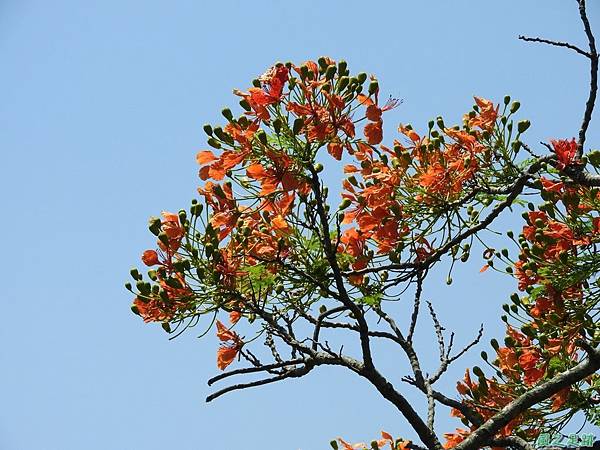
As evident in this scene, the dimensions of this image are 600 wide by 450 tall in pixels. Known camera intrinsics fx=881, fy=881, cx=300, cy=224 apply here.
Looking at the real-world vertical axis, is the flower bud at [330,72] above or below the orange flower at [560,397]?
above

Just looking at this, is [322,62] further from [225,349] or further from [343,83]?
[225,349]

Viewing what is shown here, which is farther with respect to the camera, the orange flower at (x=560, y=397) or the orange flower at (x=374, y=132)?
the orange flower at (x=560, y=397)

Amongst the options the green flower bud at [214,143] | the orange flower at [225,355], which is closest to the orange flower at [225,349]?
the orange flower at [225,355]

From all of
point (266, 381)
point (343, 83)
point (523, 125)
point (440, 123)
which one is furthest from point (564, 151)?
point (266, 381)

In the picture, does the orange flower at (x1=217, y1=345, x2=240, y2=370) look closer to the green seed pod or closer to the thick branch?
the thick branch

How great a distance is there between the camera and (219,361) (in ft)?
11.0

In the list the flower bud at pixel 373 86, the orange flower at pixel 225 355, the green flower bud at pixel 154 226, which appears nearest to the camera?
the green flower bud at pixel 154 226

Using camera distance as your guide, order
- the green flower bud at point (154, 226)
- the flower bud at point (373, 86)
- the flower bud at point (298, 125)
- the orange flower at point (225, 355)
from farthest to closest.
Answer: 1. the orange flower at point (225, 355)
2. the flower bud at point (373, 86)
3. the green flower bud at point (154, 226)
4. the flower bud at point (298, 125)

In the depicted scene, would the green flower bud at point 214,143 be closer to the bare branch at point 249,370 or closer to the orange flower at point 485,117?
the bare branch at point 249,370

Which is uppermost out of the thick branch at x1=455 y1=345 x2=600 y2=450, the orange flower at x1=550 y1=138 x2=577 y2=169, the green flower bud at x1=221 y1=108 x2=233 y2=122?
the green flower bud at x1=221 y1=108 x2=233 y2=122

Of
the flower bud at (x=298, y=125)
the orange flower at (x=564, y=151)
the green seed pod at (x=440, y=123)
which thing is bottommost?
the orange flower at (x=564, y=151)

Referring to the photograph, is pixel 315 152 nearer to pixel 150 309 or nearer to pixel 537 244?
pixel 150 309

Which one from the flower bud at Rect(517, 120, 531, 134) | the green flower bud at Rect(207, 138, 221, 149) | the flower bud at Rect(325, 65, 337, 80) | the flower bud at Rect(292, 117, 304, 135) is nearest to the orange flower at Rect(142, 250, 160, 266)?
the green flower bud at Rect(207, 138, 221, 149)

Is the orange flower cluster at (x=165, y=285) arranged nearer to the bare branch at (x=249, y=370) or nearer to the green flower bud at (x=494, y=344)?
the bare branch at (x=249, y=370)
